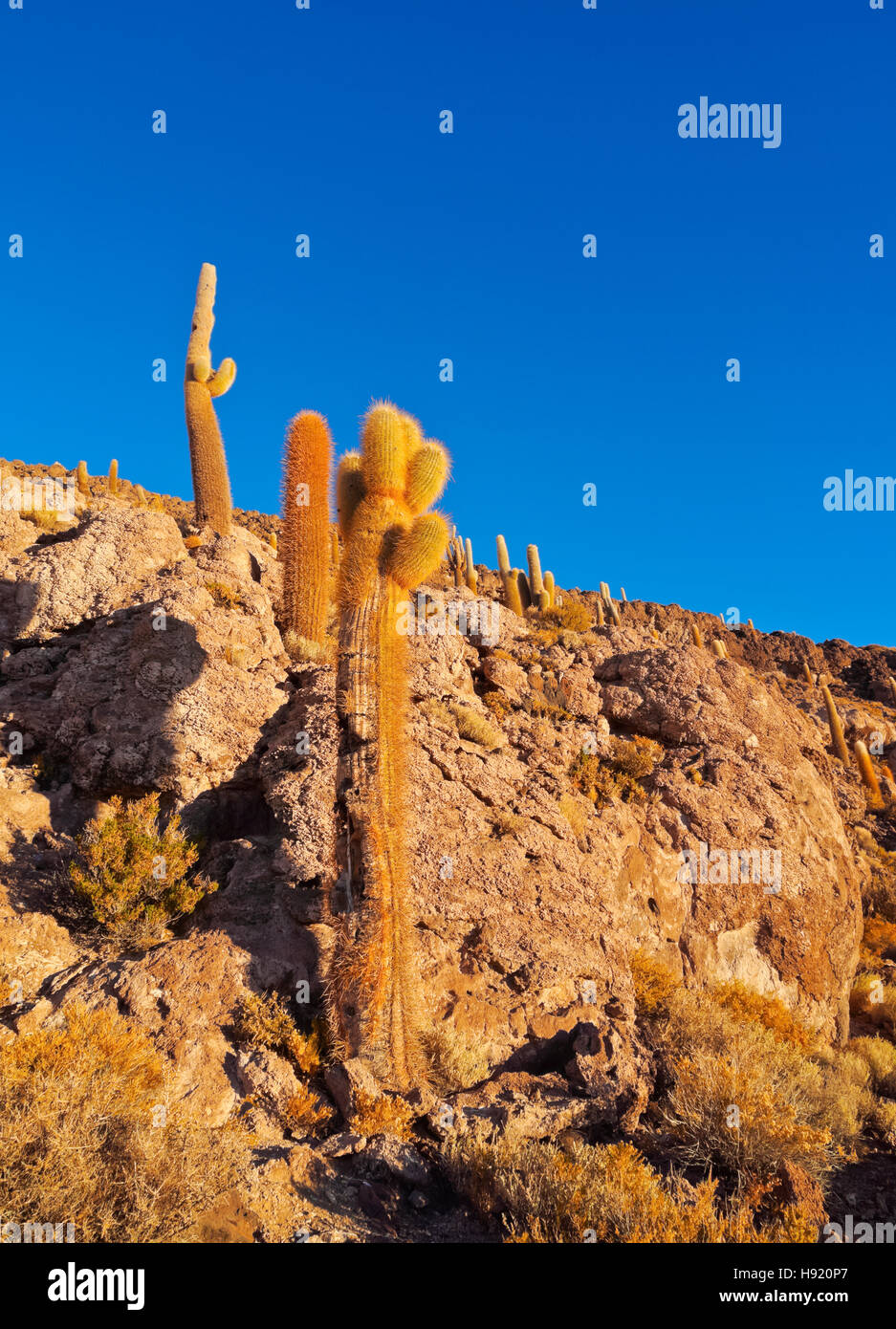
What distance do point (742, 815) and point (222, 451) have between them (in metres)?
10.3

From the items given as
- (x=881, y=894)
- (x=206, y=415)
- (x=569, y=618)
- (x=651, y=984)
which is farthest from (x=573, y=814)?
(x=206, y=415)

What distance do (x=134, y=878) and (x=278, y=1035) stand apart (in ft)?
6.21

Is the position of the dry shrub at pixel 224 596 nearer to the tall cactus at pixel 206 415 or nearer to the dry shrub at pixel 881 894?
the tall cactus at pixel 206 415

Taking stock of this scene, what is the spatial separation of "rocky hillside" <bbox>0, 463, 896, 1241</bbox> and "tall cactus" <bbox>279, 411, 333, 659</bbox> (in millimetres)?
549

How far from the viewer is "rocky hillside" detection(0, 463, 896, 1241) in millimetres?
5691

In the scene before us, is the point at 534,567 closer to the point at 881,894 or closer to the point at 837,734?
the point at 837,734

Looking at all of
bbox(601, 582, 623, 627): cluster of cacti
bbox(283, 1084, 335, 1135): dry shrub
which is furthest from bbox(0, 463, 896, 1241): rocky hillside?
bbox(601, 582, 623, 627): cluster of cacti

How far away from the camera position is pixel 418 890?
24.3ft

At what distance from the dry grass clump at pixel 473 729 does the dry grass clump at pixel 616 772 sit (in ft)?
3.69

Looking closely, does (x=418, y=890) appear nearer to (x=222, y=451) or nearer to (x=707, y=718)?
(x=707, y=718)

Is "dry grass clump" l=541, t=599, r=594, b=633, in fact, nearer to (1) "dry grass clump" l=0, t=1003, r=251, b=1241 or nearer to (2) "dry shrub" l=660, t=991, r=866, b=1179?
(2) "dry shrub" l=660, t=991, r=866, b=1179

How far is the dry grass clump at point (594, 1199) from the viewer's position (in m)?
4.18

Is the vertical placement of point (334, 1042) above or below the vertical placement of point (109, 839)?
below

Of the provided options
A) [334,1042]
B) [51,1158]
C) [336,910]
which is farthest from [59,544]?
[51,1158]
